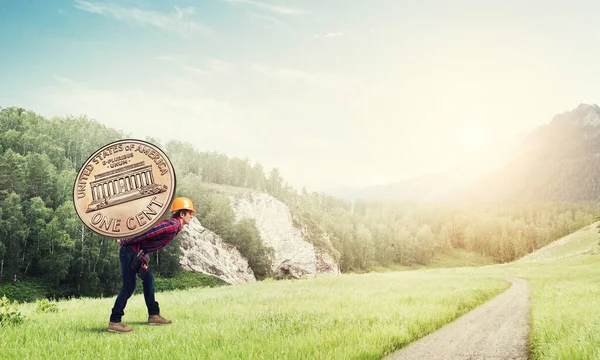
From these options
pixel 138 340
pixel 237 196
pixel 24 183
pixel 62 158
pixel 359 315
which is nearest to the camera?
pixel 138 340

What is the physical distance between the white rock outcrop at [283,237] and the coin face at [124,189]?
122 m

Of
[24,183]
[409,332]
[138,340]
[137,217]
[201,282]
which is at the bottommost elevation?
[201,282]

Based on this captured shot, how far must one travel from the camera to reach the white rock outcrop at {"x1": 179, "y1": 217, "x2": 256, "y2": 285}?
9638 cm

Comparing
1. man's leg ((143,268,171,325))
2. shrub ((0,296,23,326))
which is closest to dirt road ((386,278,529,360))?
man's leg ((143,268,171,325))

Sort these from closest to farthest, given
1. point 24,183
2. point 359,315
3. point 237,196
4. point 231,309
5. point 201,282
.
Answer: point 359,315 → point 231,309 → point 24,183 → point 201,282 → point 237,196

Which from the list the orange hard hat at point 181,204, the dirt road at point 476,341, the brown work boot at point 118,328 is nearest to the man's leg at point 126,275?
the brown work boot at point 118,328

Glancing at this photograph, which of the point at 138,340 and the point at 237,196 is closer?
the point at 138,340

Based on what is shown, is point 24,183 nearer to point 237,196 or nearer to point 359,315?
point 237,196

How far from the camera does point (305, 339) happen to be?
8609mm

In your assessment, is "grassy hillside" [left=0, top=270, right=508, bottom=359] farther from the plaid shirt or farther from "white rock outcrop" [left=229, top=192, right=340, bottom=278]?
"white rock outcrop" [left=229, top=192, right=340, bottom=278]

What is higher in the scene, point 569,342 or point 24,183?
point 24,183

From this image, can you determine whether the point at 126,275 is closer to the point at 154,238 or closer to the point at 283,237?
the point at 154,238

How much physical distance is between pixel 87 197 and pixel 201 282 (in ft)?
283

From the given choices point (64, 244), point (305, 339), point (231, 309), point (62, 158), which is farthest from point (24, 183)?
point (305, 339)
